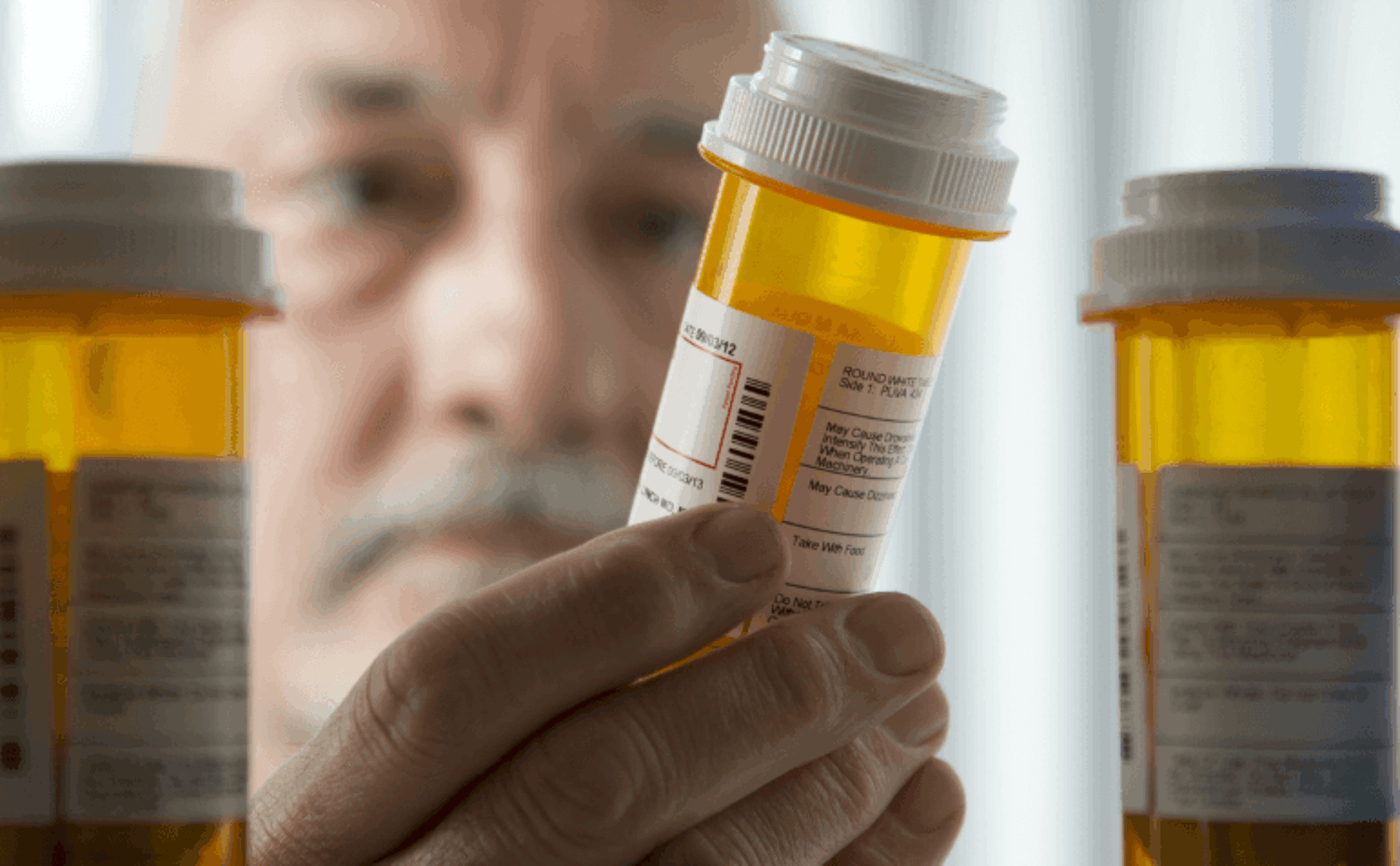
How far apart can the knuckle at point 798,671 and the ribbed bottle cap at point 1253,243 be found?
0.64 ft

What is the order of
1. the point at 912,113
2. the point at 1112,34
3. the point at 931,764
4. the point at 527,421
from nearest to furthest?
the point at 912,113
the point at 931,764
the point at 527,421
the point at 1112,34

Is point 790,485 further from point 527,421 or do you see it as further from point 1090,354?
point 1090,354

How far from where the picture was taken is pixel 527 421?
1524 mm

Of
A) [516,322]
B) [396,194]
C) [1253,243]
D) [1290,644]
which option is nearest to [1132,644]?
[1290,644]

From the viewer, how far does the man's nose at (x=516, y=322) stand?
1513mm

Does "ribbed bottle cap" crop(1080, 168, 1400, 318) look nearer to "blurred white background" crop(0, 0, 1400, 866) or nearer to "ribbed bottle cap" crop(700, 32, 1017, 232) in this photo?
"ribbed bottle cap" crop(700, 32, 1017, 232)

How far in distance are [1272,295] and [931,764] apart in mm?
301

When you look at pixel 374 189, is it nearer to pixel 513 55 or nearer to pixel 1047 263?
pixel 513 55

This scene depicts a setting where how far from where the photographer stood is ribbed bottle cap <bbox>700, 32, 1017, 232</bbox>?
46 cm

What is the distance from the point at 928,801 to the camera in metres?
0.63

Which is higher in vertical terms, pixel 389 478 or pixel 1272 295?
pixel 1272 295

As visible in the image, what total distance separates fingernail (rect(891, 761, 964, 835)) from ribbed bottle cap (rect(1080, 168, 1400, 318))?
0.87 ft

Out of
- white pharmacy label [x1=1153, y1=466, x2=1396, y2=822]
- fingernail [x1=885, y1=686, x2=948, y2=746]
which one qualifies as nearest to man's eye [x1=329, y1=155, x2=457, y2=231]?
fingernail [x1=885, y1=686, x2=948, y2=746]

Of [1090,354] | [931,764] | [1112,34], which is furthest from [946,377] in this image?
[931,764]
